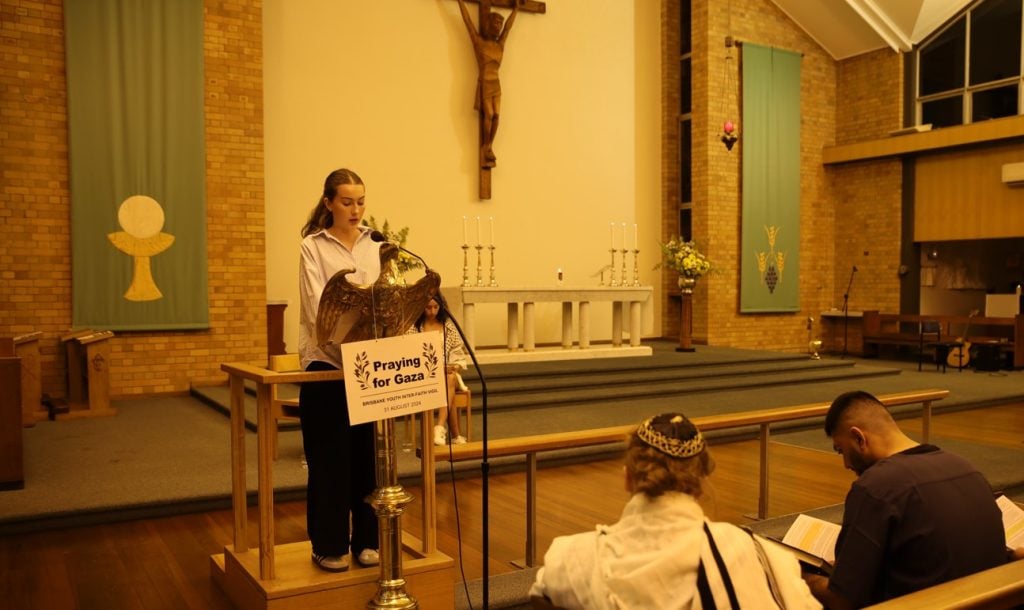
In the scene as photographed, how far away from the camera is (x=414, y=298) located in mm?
2693

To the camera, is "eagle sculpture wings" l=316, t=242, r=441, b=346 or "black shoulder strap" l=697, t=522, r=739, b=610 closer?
"black shoulder strap" l=697, t=522, r=739, b=610

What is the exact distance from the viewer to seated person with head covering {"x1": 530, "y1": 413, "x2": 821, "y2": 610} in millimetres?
1660

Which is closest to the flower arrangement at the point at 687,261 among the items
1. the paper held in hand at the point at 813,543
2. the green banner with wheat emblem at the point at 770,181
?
the green banner with wheat emblem at the point at 770,181

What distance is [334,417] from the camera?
2826 mm

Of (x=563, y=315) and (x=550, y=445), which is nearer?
(x=550, y=445)

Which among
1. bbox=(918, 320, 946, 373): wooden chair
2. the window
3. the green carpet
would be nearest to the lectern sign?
the green carpet

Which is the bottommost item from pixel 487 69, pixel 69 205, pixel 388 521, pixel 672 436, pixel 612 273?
pixel 388 521

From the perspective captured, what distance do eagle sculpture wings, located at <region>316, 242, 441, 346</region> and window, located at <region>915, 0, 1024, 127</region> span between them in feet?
40.9

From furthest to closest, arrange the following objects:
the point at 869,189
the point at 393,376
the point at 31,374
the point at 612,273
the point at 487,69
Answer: the point at 869,189 < the point at 487,69 < the point at 612,273 < the point at 31,374 < the point at 393,376

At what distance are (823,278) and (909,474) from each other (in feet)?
42.0

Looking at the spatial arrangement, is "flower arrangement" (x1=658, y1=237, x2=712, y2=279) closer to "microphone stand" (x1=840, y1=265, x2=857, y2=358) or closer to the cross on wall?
the cross on wall

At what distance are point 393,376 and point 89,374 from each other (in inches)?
220

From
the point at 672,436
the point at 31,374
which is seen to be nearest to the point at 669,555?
the point at 672,436

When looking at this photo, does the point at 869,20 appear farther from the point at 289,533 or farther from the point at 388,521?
the point at 388,521
